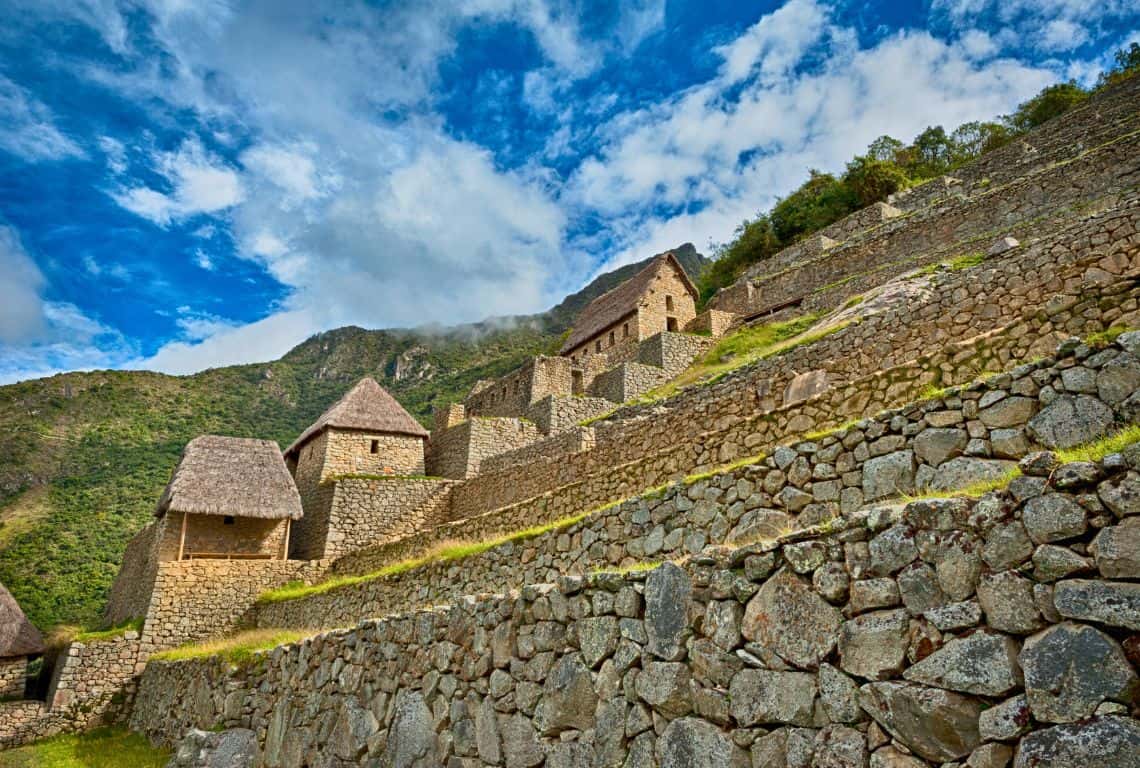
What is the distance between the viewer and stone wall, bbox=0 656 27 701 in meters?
18.5

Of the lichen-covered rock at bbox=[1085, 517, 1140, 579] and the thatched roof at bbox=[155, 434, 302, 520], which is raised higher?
the thatched roof at bbox=[155, 434, 302, 520]

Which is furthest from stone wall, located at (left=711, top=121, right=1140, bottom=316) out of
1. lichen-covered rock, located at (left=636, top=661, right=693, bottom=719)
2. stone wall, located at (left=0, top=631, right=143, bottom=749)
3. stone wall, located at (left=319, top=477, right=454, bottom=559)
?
stone wall, located at (left=0, top=631, right=143, bottom=749)

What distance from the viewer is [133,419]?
144ft

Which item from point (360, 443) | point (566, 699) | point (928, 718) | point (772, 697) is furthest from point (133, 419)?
point (928, 718)

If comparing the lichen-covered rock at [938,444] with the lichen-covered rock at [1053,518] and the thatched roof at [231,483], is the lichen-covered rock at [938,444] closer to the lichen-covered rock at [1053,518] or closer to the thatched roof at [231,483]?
the lichen-covered rock at [1053,518]

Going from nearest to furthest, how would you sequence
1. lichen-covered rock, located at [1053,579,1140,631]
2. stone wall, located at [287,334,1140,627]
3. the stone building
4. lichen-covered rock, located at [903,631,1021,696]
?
lichen-covered rock, located at [1053,579,1140,631], lichen-covered rock, located at [903,631,1021,696], stone wall, located at [287,334,1140,627], the stone building

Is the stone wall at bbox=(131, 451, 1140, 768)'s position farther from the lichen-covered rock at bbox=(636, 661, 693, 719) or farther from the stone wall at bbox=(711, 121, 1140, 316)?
the stone wall at bbox=(711, 121, 1140, 316)

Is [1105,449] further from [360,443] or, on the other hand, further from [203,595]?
[360,443]

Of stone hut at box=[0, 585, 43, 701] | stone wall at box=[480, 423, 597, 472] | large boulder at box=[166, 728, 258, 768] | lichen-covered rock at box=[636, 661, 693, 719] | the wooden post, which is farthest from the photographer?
the wooden post

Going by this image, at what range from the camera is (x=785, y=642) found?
3.81 meters

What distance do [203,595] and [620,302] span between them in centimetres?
1754

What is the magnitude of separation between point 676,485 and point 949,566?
4152 mm

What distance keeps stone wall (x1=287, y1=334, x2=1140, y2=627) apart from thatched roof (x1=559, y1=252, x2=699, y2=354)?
772 inches

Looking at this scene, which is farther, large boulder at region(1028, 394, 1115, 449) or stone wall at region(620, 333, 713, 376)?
stone wall at region(620, 333, 713, 376)
